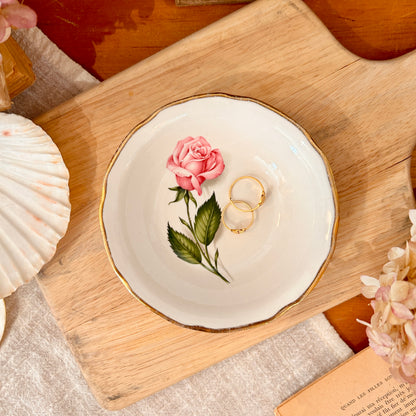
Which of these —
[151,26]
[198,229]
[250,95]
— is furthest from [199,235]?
[151,26]

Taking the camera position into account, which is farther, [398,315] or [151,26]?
[151,26]

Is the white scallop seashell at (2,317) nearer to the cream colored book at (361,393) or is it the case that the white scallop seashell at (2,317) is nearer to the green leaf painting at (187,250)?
the green leaf painting at (187,250)

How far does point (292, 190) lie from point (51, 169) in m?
0.28

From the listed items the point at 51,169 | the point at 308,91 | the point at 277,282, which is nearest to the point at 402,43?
the point at 308,91

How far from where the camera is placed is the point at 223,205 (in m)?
0.53

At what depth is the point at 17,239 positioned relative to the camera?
521mm

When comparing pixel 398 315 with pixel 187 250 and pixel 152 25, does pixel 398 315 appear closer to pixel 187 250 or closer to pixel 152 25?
pixel 187 250

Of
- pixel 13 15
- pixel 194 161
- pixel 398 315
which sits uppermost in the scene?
pixel 13 15

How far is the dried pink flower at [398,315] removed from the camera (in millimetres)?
429

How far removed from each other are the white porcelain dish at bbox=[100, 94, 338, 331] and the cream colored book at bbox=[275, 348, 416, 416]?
0.21 meters

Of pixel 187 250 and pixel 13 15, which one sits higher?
pixel 13 15

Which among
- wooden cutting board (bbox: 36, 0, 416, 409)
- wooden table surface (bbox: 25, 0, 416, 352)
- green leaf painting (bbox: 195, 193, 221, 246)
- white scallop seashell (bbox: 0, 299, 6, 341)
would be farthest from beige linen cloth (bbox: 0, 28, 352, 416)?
wooden table surface (bbox: 25, 0, 416, 352)

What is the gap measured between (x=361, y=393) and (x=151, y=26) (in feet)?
1.92

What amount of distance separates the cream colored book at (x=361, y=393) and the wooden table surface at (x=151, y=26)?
1.40 feet
